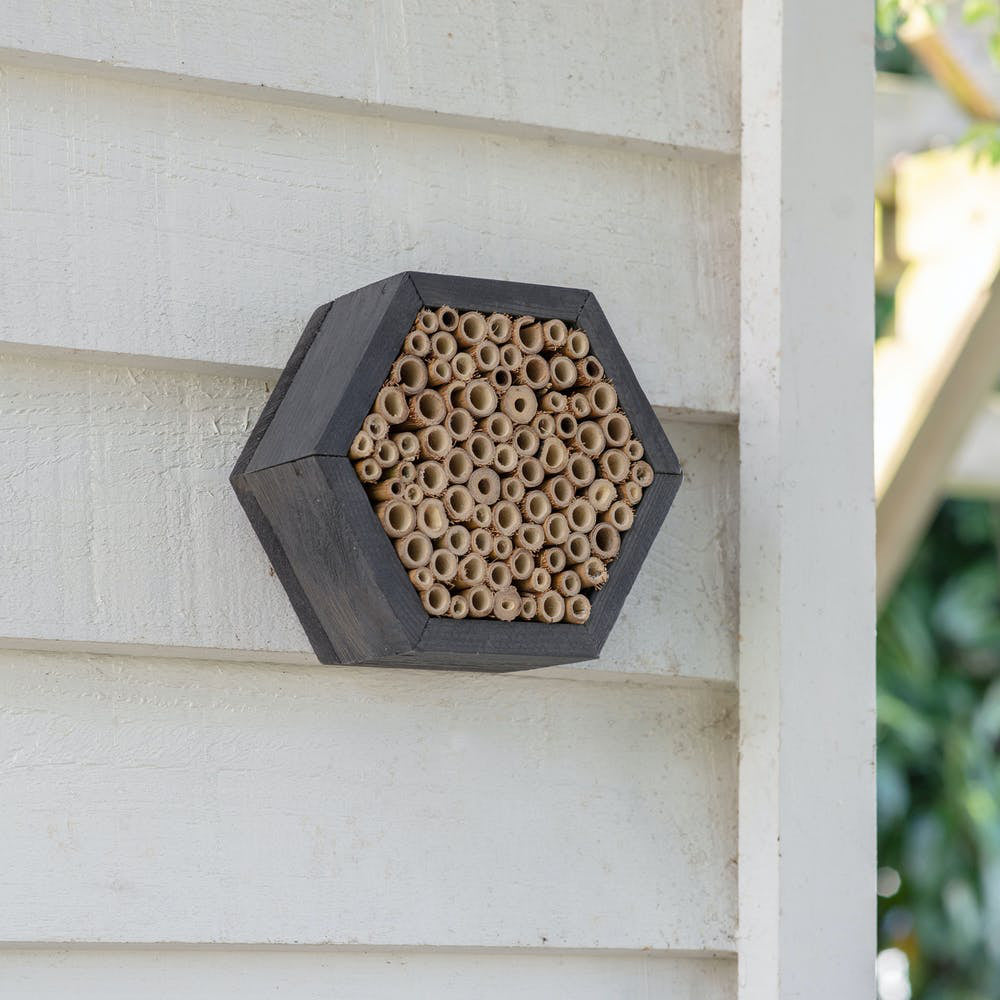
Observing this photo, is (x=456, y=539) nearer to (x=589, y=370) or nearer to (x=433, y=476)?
(x=433, y=476)

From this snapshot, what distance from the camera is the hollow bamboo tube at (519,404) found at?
2.85 feet

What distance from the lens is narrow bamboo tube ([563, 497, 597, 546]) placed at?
878mm

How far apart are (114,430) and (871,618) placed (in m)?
0.55

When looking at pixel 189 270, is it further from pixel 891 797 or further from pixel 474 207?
pixel 891 797

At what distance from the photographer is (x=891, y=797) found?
4.41 metres

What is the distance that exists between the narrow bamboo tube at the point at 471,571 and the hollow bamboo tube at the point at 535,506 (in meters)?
0.04

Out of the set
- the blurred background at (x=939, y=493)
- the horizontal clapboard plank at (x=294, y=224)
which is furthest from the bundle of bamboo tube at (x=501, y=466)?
the blurred background at (x=939, y=493)

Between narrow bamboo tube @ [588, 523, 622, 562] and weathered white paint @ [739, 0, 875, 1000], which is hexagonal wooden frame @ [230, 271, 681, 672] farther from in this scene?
weathered white paint @ [739, 0, 875, 1000]

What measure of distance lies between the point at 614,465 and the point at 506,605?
0.38ft

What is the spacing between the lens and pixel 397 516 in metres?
0.83

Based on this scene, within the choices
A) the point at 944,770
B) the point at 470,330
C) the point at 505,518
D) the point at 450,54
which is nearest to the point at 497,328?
the point at 470,330

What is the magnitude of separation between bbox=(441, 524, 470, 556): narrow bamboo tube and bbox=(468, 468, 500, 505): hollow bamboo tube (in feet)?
0.07

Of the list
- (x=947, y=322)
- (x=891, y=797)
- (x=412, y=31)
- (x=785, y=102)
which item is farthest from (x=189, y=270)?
(x=891, y=797)

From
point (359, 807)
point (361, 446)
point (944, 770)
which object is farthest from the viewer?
point (944, 770)
